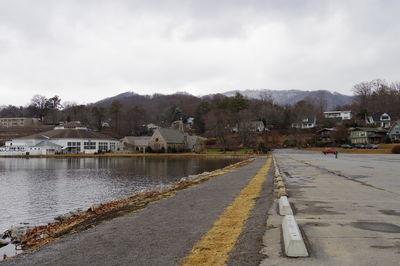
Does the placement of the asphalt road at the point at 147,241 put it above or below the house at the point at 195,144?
below

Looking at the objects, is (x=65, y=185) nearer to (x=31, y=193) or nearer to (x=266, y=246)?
(x=31, y=193)

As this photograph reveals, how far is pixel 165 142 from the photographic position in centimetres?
9556

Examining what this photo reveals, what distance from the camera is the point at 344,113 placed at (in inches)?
5630

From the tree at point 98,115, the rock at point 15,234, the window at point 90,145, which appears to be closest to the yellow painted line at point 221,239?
the rock at point 15,234

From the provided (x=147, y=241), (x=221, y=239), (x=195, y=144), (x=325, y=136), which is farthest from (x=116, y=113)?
(x=221, y=239)

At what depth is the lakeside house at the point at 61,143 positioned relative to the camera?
323ft

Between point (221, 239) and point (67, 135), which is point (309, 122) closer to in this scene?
point (67, 135)

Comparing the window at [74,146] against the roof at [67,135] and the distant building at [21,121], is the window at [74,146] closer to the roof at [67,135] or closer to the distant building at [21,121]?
the roof at [67,135]

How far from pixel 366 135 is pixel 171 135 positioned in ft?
173

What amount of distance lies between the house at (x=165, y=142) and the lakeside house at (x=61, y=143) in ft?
59.3

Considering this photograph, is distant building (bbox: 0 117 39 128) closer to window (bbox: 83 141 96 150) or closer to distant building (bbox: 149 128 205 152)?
window (bbox: 83 141 96 150)

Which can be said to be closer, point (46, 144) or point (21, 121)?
point (46, 144)

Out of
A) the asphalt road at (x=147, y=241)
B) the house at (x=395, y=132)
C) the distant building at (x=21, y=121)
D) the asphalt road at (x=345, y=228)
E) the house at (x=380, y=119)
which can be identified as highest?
the distant building at (x=21, y=121)

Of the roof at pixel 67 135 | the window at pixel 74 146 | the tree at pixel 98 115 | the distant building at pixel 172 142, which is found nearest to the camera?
the distant building at pixel 172 142
